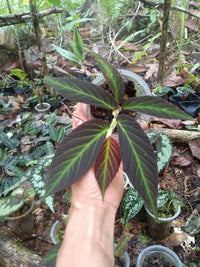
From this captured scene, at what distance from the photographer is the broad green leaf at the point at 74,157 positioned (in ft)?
1.59

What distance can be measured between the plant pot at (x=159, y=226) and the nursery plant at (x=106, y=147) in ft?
2.23

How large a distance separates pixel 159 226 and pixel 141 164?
0.77m

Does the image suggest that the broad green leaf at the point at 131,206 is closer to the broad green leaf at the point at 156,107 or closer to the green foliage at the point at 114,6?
the broad green leaf at the point at 156,107

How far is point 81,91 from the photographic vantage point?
0.53 metres

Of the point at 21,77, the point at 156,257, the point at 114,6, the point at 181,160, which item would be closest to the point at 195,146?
the point at 181,160

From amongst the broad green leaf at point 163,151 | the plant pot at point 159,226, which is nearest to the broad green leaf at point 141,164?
the broad green leaf at point 163,151

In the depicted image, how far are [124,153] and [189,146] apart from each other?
3.79ft

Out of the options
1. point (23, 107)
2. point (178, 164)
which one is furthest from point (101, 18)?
point (178, 164)

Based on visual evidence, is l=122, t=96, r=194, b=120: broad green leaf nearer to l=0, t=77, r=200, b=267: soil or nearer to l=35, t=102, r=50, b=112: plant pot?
l=0, t=77, r=200, b=267: soil

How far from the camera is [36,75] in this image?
2521 millimetres

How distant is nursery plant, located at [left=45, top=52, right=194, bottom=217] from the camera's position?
0.47m

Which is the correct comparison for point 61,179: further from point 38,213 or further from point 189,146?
point 189,146

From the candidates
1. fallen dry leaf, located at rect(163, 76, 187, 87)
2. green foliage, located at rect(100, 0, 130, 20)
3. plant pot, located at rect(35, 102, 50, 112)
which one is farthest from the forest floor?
green foliage, located at rect(100, 0, 130, 20)

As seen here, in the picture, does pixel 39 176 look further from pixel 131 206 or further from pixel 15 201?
pixel 131 206
